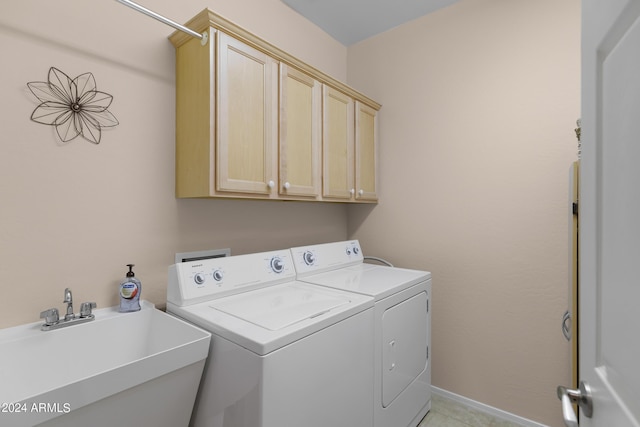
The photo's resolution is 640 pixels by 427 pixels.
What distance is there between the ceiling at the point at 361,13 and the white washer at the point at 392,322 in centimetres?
172

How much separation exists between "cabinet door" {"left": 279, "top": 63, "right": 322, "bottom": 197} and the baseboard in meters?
1.69

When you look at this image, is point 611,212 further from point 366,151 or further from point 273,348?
point 366,151

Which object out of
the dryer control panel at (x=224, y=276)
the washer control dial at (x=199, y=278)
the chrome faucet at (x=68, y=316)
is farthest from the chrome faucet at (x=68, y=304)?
the washer control dial at (x=199, y=278)

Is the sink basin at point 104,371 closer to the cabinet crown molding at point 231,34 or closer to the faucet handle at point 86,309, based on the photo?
the faucet handle at point 86,309

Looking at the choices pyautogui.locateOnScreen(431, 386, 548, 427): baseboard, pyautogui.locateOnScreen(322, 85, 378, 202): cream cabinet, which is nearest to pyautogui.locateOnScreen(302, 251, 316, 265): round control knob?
pyautogui.locateOnScreen(322, 85, 378, 202): cream cabinet

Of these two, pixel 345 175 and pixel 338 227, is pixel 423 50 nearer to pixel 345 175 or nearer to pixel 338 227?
pixel 345 175

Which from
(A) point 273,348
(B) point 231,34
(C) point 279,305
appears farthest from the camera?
(B) point 231,34

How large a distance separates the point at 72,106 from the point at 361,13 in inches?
77.7

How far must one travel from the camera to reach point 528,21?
6.27 ft

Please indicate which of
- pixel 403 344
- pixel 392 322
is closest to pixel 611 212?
pixel 392 322

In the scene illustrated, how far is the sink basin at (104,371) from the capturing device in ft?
2.79

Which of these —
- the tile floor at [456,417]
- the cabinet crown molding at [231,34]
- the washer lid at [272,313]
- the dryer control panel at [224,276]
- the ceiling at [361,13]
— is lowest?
the tile floor at [456,417]

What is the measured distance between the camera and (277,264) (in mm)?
1775

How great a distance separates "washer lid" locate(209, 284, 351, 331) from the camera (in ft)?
3.97
